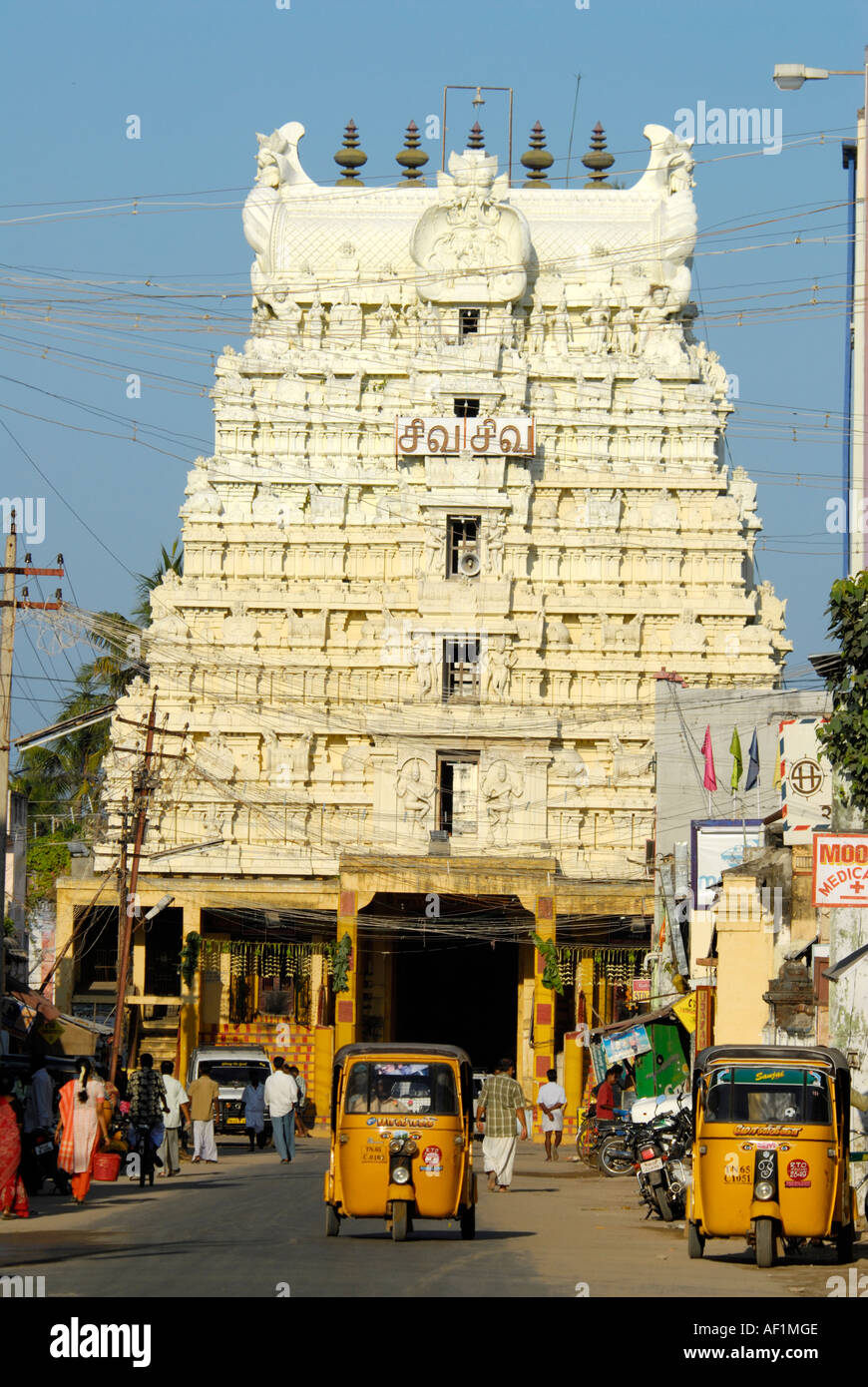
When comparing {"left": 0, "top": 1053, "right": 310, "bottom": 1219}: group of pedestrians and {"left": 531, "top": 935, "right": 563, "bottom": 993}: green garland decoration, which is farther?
{"left": 531, "top": 935, "right": 563, "bottom": 993}: green garland decoration

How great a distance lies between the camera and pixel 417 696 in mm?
61531

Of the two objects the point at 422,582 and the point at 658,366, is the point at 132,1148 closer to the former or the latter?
the point at 422,582

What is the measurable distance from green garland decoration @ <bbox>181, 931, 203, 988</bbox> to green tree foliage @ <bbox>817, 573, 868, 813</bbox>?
34.8 meters

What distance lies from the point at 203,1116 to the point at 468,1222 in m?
15.8

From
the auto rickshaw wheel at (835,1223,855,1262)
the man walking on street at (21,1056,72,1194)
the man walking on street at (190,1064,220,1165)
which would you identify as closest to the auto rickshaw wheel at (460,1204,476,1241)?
the auto rickshaw wheel at (835,1223,855,1262)

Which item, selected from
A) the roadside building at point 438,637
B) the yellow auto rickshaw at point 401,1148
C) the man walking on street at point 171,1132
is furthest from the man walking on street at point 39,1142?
the roadside building at point 438,637

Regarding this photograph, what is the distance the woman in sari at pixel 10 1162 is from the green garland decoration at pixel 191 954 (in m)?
30.3

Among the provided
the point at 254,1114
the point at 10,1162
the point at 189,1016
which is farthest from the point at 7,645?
the point at 189,1016

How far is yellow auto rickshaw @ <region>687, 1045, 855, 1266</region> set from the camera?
2016cm

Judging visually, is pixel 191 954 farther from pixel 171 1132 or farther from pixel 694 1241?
pixel 694 1241

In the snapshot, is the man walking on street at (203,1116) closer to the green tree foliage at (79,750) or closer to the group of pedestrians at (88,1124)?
the group of pedestrians at (88,1124)

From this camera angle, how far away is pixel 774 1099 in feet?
68.7

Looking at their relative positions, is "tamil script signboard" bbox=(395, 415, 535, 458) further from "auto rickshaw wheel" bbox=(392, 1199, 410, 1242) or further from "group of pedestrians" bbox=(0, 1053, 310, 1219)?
"auto rickshaw wheel" bbox=(392, 1199, 410, 1242)

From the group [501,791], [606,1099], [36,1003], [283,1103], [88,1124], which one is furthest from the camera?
[501,791]
